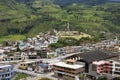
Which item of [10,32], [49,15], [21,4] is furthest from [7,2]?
[10,32]

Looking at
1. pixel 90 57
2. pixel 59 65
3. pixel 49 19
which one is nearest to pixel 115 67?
pixel 90 57

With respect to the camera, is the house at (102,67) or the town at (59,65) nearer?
the town at (59,65)

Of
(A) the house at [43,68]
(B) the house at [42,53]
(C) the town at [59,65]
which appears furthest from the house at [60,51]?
(A) the house at [43,68]

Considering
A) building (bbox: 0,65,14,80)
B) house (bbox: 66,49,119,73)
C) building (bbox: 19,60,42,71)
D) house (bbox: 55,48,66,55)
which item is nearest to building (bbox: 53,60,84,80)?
house (bbox: 66,49,119,73)

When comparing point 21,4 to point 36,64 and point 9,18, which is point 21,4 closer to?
point 9,18

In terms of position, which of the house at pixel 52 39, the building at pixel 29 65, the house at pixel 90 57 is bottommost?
the building at pixel 29 65

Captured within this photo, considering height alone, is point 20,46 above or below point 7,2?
below

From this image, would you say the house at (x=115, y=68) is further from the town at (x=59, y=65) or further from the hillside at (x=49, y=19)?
the hillside at (x=49, y=19)
